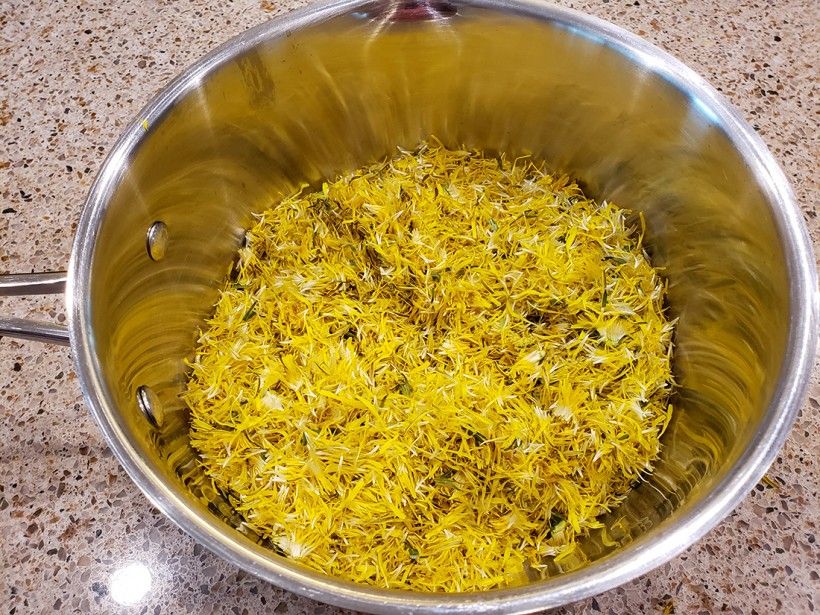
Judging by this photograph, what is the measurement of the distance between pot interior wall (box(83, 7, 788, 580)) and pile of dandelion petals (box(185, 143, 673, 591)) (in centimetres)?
5

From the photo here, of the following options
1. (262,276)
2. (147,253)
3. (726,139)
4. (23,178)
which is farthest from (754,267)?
(23,178)

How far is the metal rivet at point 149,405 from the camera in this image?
0.99 meters

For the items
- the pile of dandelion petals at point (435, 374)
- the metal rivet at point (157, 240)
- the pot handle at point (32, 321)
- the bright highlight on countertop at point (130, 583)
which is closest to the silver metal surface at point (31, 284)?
the pot handle at point (32, 321)

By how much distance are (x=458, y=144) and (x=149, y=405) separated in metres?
0.83

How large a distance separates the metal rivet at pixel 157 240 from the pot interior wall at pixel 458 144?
0.05 feet

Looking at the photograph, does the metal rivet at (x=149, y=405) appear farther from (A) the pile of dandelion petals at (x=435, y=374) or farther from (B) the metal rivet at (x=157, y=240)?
(B) the metal rivet at (x=157, y=240)

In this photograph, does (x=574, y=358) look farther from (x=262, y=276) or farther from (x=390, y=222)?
(x=262, y=276)

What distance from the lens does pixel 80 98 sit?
1.53 m

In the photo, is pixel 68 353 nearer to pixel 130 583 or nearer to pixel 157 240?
pixel 157 240

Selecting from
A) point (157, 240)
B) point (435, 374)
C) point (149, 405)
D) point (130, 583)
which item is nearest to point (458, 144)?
point (435, 374)

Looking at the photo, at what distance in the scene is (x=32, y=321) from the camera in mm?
889

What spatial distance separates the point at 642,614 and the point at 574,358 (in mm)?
423

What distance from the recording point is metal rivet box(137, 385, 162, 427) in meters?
0.99

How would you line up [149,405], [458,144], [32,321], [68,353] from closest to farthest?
[32,321] → [149,405] → [68,353] → [458,144]
